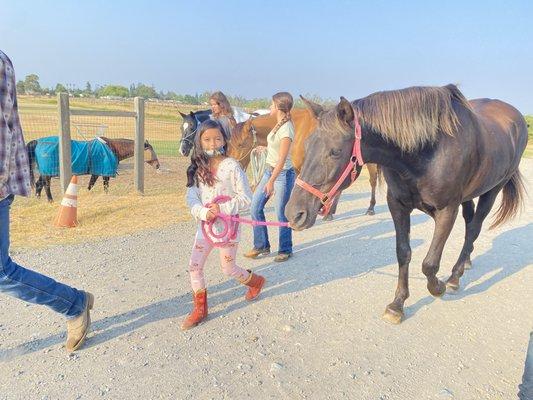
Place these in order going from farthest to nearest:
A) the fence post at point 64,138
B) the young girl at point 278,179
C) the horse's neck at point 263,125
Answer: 1. the fence post at point 64,138
2. the horse's neck at point 263,125
3. the young girl at point 278,179

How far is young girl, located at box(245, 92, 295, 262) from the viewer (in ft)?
13.9

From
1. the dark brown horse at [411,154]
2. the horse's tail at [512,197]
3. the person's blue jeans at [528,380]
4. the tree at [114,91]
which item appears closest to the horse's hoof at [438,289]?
the dark brown horse at [411,154]

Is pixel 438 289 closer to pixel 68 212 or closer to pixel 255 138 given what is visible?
pixel 255 138

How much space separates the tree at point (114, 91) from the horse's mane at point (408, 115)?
84120 millimetres

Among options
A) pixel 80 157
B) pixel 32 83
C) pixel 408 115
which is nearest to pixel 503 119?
pixel 408 115

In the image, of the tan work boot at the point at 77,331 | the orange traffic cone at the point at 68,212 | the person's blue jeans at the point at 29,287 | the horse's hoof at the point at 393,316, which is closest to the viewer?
the person's blue jeans at the point at 29,287

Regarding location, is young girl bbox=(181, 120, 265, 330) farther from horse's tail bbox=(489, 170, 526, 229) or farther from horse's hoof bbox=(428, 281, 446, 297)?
horse's tail bbox=(489, 170, 526, 229)

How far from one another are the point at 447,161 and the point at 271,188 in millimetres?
1901

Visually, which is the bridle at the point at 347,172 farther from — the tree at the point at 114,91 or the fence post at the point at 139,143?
the tree at the point at 114,91

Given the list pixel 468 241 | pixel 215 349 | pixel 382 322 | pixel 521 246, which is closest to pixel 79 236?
pixel 215 349

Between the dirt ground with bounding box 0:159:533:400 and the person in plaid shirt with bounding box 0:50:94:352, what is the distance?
23 centimetres

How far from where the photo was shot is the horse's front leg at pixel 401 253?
3.24 meters

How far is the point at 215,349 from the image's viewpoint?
8.84ft

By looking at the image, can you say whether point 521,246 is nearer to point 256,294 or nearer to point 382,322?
point 382,322
